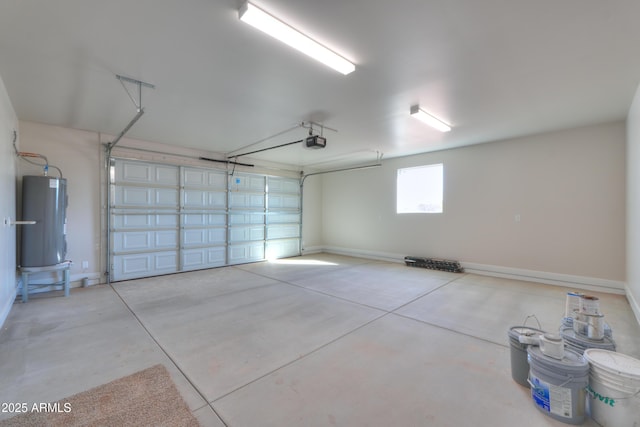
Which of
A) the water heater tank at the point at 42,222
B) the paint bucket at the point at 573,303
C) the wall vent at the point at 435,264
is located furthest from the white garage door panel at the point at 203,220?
the paint bucket at the point at 573,303

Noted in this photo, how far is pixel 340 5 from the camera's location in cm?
196

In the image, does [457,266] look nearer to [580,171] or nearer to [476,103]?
[580,171]

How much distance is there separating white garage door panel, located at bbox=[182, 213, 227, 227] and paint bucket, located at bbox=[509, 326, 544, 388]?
6.26 meters

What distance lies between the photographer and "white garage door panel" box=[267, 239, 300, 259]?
26.1 feet

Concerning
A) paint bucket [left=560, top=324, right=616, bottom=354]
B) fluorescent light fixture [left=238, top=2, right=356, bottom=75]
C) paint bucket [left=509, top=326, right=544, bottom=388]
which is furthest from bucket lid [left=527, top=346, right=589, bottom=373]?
fluorescent light fixture [left=238, top=2, right=356, bottom=75]

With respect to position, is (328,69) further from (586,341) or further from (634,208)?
(634,208)

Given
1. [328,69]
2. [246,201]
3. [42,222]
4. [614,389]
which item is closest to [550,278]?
[614,389]

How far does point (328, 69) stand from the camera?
2.85m

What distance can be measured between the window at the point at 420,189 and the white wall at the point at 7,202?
7.30m

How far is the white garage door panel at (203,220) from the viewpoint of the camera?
20.7 feet

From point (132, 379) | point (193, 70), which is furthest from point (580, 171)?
point (132, 379)

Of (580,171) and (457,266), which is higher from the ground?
(580,171)

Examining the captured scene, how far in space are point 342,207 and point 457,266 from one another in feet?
12.7

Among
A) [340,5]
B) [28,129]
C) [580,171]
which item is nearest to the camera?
[340,5]
